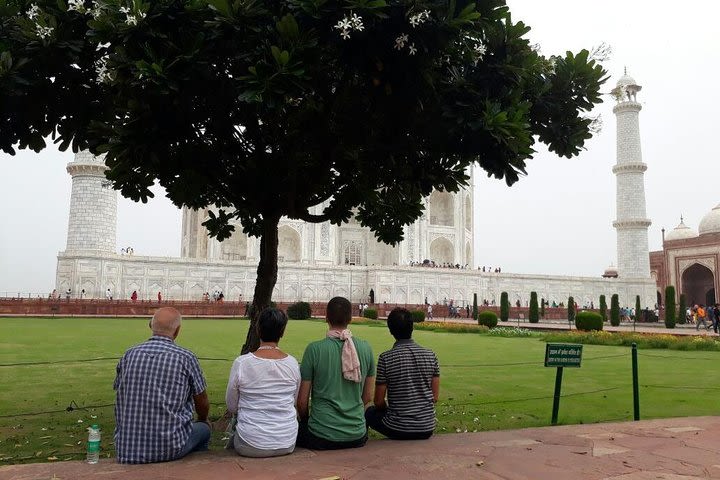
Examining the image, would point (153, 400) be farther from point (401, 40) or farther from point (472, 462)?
point (401, 40)

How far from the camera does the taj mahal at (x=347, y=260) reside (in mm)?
34406

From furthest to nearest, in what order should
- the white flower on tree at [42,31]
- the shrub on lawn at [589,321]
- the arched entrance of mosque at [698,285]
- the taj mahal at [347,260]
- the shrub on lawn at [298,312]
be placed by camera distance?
the arched entrance of mosque at [698,285] < the taj mahal at [347,260] < the shrub on lawn at [298,312] < the shrub on lawn at [589,321] < the white flower on tree at [42,31]

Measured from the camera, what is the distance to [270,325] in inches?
156

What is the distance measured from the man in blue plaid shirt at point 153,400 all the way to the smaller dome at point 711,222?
5159cm

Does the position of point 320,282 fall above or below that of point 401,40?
below

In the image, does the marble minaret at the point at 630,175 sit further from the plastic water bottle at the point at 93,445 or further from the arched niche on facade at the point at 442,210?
the plastic water bottle at the point at 93,445

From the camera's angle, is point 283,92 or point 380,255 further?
point 380,255

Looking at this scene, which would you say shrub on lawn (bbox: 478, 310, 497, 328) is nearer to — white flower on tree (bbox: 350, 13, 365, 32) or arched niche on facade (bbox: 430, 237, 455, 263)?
white flower on tree (bbox: 350, 13, 365, 32)

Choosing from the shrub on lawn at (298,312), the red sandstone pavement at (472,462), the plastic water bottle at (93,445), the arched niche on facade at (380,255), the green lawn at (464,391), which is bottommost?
the green lawn at (464,391)

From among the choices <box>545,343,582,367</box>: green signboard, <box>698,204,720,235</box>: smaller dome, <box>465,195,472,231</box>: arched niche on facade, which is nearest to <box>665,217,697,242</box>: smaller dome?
<box>698,204,720,235</box>: smaller dome

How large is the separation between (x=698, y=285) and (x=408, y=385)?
53284 millimetres

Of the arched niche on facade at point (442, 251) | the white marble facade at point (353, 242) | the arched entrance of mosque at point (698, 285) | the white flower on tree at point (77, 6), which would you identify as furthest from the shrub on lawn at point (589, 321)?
the arched entrance of mosque at point (698, 285)

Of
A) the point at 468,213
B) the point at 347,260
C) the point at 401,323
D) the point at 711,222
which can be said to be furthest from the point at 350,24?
the point at 711,222

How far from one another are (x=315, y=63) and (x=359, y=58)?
318mm
